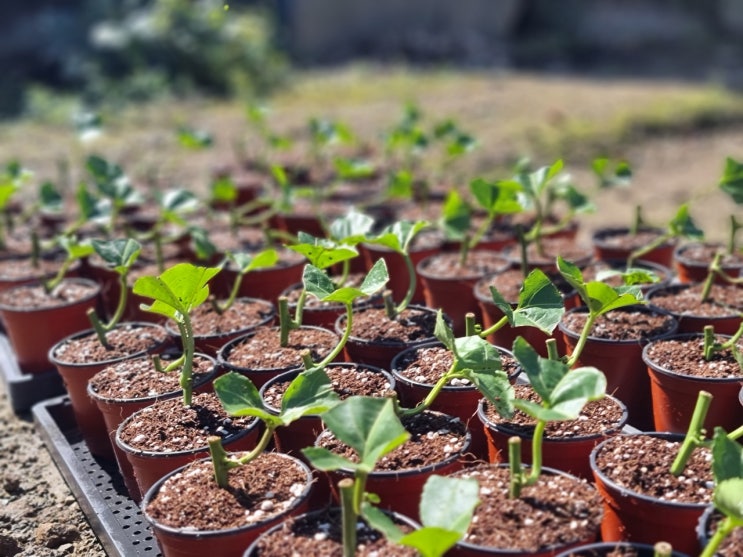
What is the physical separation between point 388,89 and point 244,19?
2.37 metres

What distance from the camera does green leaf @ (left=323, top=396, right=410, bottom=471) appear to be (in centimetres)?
158

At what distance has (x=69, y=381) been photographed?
2.72m

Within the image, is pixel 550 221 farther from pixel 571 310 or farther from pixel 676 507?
pixel 676 507

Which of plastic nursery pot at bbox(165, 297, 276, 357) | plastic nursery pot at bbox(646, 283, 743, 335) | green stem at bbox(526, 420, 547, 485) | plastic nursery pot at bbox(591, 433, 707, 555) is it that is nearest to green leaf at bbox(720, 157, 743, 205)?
plastic nursery pot at bbox(646, 283, 743, 335)

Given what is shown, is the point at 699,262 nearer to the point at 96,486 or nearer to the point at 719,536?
the point at 719,536

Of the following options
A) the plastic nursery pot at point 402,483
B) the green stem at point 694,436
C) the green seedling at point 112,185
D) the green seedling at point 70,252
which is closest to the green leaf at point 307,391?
the plastic nursery pot at point 402,483

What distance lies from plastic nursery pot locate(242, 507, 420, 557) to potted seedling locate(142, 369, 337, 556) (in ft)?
0.12

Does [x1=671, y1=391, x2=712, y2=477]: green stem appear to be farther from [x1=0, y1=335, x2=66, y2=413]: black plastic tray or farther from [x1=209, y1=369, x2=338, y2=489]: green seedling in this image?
[x1=0, y1=335, x2=66, y2=413]: black plastic tray

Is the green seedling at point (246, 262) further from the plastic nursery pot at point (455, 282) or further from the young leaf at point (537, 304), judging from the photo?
the young leaf at point (537, 304)

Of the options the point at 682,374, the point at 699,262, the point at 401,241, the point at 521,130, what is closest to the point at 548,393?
the point at 682,374

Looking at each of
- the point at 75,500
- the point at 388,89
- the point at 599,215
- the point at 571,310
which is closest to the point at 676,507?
the point at 571,310

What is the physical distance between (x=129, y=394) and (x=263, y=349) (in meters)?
0.43

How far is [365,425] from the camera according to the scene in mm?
1617

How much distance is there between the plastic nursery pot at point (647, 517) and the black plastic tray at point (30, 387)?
215 centimetres
